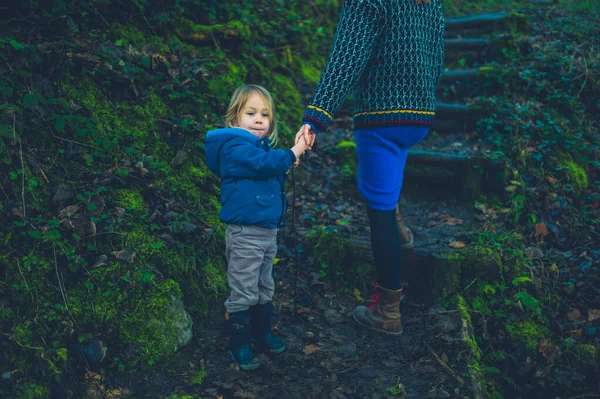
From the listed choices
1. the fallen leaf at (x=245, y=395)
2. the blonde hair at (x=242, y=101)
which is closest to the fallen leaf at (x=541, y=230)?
the blonde hair at (x=242, y=101)

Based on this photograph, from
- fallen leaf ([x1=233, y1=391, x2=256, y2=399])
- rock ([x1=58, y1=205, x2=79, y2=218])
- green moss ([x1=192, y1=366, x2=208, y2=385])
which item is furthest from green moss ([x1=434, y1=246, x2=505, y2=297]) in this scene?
rock ([x1=58, y1=205, x2=79, y2=218])

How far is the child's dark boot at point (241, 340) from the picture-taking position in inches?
120

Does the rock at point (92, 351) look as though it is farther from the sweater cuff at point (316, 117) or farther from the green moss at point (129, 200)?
the sweater cuff at point (316, 117)

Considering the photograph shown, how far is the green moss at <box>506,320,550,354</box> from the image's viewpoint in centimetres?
345

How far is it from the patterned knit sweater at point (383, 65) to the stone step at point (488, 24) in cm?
512

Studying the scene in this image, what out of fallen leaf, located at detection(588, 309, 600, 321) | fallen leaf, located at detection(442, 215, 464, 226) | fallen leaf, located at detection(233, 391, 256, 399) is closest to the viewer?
fallen leaf, located at detection(233, 391, 256, 399)

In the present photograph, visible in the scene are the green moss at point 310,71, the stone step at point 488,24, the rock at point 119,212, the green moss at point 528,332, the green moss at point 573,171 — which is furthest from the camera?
the stone step at point 488,24

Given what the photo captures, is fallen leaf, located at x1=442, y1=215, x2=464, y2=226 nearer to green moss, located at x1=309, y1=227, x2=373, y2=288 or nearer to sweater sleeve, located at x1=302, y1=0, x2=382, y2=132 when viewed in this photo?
green moss, located at x1=309, y1=227, x2=373, y2=288

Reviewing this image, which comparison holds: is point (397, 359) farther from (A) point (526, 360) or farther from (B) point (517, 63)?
(B) point (517, 63)

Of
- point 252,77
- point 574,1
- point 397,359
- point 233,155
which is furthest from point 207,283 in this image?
point 574,1

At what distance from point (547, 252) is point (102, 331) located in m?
3.75

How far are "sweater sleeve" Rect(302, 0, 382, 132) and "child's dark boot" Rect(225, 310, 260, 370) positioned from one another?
1.38m

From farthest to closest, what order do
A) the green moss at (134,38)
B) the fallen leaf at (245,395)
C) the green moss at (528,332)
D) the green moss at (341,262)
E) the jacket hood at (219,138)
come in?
the green moss at (134,38), the green moss at (341,262), the green moss at (528,332), the jacket hood at (219,138), the fallen leaf at (245,395)

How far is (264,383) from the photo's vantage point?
300 centimetres
